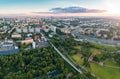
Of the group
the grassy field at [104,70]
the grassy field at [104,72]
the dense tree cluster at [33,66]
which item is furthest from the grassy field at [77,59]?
the dense tree cluster at [33,66]

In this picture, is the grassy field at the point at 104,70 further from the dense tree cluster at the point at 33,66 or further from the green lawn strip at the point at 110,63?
the dense tree cluster at the point at 33,66

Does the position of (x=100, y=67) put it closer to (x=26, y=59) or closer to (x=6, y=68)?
(x=26, y=59)

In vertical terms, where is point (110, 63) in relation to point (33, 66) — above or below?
below

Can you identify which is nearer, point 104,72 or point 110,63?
point 104,72

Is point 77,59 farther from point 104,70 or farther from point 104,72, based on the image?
point 104,72

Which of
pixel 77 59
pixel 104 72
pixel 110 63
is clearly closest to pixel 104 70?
→ pixel 104 72

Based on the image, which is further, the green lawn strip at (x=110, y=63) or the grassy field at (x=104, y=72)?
the green lawn strip at (x=110, y=63)

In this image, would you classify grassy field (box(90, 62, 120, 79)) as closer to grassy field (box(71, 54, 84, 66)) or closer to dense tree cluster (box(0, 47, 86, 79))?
grassy field (box(71, 54, 84, 66))

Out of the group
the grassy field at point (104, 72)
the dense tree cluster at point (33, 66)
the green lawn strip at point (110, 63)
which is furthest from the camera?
the green lawn strip at point (110, 63)

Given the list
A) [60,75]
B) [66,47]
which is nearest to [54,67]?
[60,75]
